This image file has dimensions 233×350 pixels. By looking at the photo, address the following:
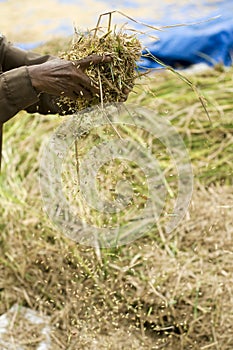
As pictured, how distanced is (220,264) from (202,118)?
821 mm

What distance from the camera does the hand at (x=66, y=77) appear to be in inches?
56.9

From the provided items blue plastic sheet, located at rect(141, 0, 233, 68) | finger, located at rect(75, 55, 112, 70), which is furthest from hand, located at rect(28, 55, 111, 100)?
blue plastic sheet, located at rect(141, 0, 233, 68)

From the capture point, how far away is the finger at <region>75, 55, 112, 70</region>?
1442 millimetres

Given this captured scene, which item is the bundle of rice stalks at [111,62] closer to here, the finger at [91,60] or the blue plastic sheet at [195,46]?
the finger at [91,60]

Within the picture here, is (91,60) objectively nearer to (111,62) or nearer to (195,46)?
(111,62)

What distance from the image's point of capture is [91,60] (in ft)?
4.74

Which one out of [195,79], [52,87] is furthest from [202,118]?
[52,87]

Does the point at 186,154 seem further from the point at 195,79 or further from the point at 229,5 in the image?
the point at 229,5

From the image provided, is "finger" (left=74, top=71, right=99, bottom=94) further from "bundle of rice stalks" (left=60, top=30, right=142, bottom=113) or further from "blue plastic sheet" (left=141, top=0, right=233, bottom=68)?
"blue plastic sheet" (left=141, top=0, right=233, bottom=68)

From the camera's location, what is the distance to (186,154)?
8.82 feet

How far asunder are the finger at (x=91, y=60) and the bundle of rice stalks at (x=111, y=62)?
1 cm

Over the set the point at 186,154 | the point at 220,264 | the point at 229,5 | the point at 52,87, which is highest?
the point at 52,87

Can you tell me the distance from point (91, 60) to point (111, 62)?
0.15 ft

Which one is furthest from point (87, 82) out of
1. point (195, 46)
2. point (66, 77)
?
point (195, 46)
